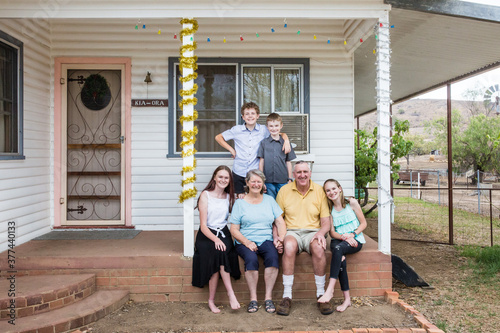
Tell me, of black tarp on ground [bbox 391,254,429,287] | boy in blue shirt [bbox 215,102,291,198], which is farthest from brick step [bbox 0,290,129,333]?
black tarp on ground [bbox 391,254,429,287]

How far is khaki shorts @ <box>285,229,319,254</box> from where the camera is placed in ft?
12.6

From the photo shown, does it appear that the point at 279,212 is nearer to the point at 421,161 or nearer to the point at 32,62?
the point at 32,62

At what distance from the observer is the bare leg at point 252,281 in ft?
12.0

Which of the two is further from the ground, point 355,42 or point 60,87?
point 355,42

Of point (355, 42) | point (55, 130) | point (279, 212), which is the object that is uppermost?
point (355, 42)

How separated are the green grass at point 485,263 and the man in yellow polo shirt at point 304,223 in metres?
2.30

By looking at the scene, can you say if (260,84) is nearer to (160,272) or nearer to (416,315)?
(160,272)

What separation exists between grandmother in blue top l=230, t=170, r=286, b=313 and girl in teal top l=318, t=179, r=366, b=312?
0.50m

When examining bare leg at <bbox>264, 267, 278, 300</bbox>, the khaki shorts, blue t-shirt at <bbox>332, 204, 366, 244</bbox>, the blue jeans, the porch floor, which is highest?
the blue jeans

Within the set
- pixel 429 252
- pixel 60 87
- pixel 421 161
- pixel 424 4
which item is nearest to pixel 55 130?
pixel 60 87

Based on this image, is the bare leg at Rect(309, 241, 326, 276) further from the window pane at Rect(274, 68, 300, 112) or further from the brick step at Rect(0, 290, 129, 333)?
the window pane at Rect(274, 68, 300, 112)

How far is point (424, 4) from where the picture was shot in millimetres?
4172

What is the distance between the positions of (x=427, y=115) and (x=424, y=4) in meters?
60.7

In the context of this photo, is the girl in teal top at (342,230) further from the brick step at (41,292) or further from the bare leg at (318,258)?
the brick step at (41,292)
